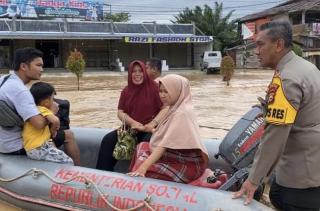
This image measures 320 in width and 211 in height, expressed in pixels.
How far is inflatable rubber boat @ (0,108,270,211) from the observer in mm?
3139

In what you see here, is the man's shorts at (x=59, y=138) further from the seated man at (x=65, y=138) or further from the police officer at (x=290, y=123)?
the police officer at (x=290, y=123)

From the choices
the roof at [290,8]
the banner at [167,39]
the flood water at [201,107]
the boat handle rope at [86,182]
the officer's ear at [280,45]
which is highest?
the roof at [290,8]

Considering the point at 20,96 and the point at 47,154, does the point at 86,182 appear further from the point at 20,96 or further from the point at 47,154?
the point at 20,96

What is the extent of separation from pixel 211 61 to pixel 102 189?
29488mm

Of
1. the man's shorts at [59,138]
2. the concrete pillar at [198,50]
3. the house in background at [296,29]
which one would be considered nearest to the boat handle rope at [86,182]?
the man's shorts at [59,138]

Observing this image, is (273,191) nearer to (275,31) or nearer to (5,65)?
(275,31)

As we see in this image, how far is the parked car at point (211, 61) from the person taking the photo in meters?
32.4

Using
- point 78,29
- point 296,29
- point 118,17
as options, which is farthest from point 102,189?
point 118,17

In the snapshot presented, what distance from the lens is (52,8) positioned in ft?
127

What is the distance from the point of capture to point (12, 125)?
4.04 m

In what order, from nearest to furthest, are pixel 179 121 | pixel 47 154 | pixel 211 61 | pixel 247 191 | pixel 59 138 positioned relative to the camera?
pixel 247 191 → pixel 179 121 → pixel 47 154 → pixel 59 138 → pixel 211 61

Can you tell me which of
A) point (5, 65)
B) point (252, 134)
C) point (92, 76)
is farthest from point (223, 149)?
point (5, 65)

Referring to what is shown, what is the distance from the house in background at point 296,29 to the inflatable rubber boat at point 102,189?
29.5 meters

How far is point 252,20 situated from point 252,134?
41.3 meters
